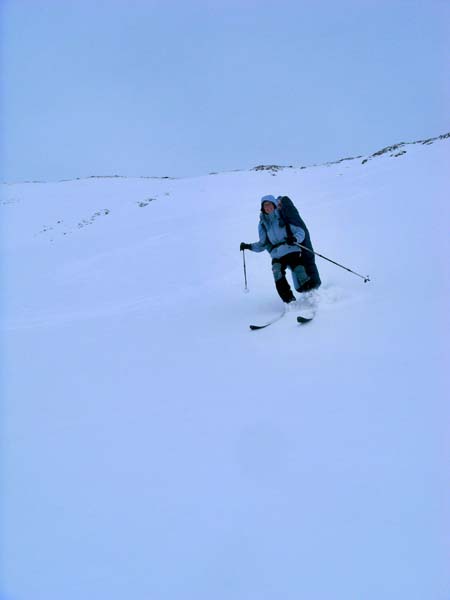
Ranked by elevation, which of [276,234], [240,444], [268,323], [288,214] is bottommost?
[268,323]

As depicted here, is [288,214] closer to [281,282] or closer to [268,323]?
[281,282]

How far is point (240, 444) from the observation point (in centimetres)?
276

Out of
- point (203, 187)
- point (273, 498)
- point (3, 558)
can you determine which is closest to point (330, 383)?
point (273, 498)

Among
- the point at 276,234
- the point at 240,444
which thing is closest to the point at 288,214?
the point at 276,234

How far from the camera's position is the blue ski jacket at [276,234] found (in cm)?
552

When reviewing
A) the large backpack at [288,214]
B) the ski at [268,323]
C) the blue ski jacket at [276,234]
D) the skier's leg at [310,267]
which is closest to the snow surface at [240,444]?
the ski at [268,323]

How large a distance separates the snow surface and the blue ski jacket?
Result: 81 cm

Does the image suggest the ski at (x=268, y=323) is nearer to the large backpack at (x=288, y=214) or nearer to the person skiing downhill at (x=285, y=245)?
the person skiing downhill at (x=285, y=245)

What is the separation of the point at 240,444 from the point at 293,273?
10.6ft

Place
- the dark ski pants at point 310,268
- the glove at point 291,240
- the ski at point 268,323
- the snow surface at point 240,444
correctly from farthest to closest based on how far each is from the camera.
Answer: the dark ski pants at point 310,268 → the glove at point 291,240 → the ski at point 268,323 → the snow surface at point 240,444

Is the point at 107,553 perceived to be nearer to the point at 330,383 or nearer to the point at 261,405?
the point at 261,405

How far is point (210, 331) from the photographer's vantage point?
555cm

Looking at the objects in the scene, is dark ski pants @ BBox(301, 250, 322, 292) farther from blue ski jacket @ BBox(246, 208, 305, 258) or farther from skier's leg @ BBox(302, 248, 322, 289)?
blue ski jacket @ BBox(246, 208, 305, 258)

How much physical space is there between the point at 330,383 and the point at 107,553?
6.28ft
